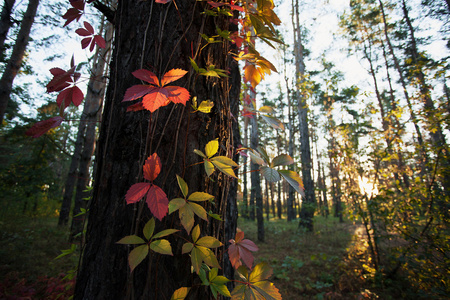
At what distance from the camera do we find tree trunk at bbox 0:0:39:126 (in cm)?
401

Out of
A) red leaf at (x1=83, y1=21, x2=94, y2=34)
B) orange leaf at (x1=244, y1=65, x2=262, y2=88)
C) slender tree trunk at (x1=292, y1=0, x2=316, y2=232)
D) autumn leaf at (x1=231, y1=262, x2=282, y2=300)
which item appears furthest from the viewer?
slender tree trunk at (x1=292, y1=0, x2=316, y2=232)

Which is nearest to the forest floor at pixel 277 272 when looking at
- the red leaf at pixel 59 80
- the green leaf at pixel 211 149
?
the red leaf at pixel 59 80

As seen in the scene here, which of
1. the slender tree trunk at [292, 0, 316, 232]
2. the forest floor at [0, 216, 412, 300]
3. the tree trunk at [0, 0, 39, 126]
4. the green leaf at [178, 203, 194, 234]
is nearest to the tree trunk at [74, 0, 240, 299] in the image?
the green leaf at [178, 203, 194, 234]

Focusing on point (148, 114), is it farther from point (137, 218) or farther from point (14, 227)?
point (14, 227)

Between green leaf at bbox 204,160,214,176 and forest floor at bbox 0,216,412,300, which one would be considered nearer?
green leaf at bbox 204,160,214,176

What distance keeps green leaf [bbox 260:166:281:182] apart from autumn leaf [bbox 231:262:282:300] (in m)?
0.26

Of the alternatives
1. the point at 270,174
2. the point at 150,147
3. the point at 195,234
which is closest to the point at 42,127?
the point at 150,147

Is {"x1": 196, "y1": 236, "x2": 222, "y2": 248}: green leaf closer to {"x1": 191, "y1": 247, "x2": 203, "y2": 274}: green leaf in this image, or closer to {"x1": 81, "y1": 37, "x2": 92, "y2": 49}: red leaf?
{"x1": 191, "y1": 247, "x2": 203, "y2": 274}: green leaf

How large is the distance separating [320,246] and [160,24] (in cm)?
722

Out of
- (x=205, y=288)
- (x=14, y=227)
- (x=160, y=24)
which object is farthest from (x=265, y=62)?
(x=14, y=227)

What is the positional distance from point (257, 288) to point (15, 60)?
6.13 meters

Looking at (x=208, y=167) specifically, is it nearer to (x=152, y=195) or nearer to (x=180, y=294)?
(x=152, y=195)

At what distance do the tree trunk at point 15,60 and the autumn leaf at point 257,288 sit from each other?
5.77 metres

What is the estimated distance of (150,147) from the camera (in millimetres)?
597
